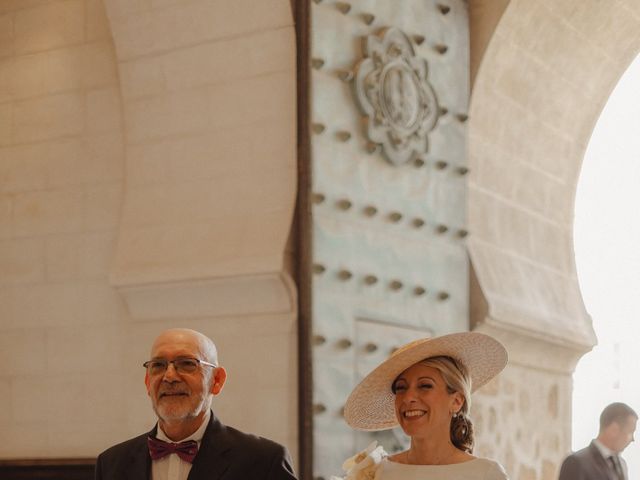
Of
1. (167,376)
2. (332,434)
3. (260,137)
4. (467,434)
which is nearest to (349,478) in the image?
(467,434)

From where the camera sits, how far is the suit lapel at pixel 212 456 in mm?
3703

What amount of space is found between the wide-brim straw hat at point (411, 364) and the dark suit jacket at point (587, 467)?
9.52 ft

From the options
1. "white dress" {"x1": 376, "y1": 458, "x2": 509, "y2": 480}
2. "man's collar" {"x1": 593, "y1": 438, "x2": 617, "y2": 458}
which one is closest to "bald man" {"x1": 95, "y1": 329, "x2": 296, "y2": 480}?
"white dress" {"x1": 376, "y1": 458, "x2": 509, "y2": 480}

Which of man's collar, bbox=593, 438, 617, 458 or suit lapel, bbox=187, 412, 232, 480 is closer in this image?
suit lapel, bbox=187, 412, 232, 480

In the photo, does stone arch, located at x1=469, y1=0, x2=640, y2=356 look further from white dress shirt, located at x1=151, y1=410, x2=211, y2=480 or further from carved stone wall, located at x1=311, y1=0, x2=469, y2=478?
white dress shirt, located at x1=151, y1=410, x2=211, y2=480

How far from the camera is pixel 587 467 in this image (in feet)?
21.7

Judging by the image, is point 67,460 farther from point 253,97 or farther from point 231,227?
point 253,97

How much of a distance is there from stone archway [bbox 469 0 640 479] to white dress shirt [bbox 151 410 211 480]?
3.21m

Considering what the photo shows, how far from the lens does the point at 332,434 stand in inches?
220

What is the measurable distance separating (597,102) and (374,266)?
2786mm

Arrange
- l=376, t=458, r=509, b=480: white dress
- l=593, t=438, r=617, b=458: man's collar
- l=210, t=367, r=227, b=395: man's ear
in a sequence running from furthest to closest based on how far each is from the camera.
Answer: l=593, t=438, r=617, b=458: man's collar, l=210, t=367, r=227, b=395: man's ear, l=376, t=458, r=509, b=480: white dress

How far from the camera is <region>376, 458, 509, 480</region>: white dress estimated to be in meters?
3.39

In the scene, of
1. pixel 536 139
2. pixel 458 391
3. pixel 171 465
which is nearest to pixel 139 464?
pixel 171 465

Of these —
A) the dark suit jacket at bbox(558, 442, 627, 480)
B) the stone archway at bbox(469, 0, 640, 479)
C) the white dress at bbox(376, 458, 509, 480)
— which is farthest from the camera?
the stone archway at bbox(469, 0, 640, 479)
